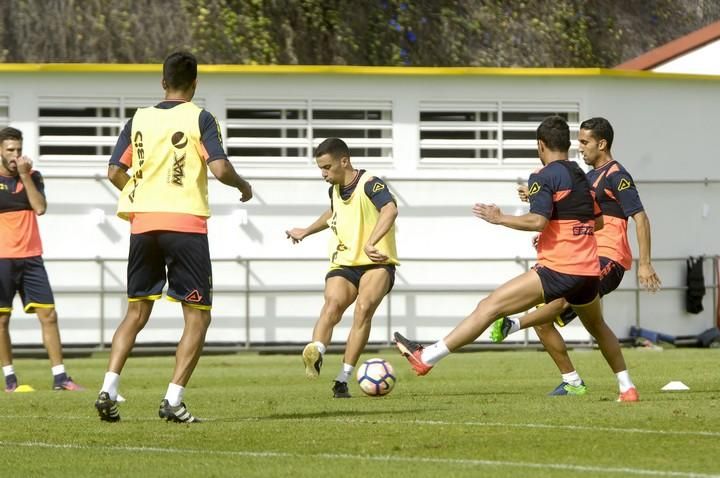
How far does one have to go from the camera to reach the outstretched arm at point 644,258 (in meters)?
12.3

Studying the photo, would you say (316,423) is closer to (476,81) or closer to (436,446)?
(436,446)

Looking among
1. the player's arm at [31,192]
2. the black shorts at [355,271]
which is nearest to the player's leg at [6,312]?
the player's arm at [31,192]

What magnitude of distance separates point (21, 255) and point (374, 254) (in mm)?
3902

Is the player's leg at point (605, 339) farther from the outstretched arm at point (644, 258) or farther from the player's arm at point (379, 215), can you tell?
the player's arm at point (379, 215)

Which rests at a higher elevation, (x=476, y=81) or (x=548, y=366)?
(x=476, y=81)

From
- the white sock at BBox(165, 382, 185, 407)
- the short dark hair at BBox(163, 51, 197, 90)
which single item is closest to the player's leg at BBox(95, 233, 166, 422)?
the white sock at BBox(165, 382, 185, 407)

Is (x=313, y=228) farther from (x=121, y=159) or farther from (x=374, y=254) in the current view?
(x=121, y=159)

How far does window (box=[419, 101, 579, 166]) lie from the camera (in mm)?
23547

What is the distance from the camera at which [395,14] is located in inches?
1186

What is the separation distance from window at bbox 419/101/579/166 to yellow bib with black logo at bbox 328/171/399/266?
9695mm

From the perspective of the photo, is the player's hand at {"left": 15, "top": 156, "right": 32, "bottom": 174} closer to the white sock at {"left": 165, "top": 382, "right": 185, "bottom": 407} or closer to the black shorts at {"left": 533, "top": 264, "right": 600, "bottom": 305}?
the white sock at {"left": 165, "top": 382, "right": 185, "bottom": 407}

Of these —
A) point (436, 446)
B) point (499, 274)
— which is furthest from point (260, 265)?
point (436, 446)

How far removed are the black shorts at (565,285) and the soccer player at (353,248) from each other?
2.16m

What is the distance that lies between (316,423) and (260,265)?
495 inches
